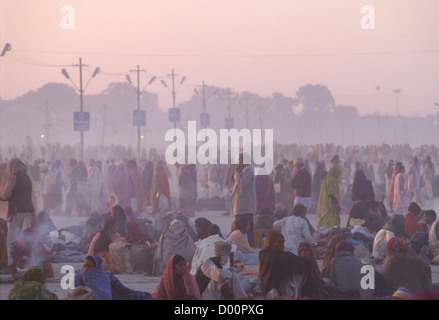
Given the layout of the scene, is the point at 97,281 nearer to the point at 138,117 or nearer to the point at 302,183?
the point at 302,183

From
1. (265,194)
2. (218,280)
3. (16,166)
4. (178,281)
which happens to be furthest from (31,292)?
(265,194)

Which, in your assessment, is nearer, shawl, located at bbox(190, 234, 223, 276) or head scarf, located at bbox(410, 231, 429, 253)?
shawl, located at bbox(190, 234, 223, 276)

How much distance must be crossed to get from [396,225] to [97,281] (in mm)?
4599

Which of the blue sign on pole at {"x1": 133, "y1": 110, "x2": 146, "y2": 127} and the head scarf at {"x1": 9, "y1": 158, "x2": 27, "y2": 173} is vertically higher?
the blue sign on pole at {"x1": 133, "y1": 110, "x2": 146, "y2": 127}

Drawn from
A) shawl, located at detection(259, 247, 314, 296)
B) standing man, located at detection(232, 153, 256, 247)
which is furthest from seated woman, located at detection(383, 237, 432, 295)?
standing man, located at detection(232, 153, 256, 247)

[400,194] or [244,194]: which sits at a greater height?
[244,194]

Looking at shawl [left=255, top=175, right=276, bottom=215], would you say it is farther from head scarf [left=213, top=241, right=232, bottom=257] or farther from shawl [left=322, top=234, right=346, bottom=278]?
head scarf [left=213, top=241, right=232, bottom=257]

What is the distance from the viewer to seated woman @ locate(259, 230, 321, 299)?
7637 millimetres

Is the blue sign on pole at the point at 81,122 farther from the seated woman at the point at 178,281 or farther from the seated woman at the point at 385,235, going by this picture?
the seated woman at the point at 178,281

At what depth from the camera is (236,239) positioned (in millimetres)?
10641

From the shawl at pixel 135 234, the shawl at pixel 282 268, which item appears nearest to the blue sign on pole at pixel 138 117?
the shawl at pixel 135 234

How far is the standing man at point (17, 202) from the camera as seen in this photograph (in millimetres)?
10469
